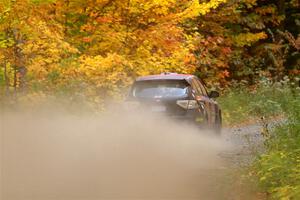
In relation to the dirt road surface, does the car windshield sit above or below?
above

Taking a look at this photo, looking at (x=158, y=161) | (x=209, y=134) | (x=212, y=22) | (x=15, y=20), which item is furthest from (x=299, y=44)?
(x=212, y=22)

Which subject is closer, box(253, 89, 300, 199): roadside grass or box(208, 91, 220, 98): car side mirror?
box(253, 89, 300, 199): roadside grass

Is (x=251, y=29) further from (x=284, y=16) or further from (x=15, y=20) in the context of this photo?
(x=15, y=20)

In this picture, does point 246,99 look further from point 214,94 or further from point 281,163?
point 281,163

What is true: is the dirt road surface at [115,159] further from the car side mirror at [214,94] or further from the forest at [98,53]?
the car side mirror at [214,94]

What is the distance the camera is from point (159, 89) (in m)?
15.3

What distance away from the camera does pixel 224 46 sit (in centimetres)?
3083

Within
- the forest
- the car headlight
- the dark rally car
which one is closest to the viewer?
the dark rally car

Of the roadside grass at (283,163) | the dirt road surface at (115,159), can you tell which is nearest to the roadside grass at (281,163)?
→ the roadside grass at (283,163)

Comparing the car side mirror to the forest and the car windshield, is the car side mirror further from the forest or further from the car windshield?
the car windshield

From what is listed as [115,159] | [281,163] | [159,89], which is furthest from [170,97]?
[281,163]

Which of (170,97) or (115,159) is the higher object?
(170,97)

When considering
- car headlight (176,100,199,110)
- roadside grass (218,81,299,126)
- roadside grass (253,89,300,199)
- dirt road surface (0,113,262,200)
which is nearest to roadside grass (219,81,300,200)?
roadside grass (253,89,300,199)

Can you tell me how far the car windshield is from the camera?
15.2 metres
